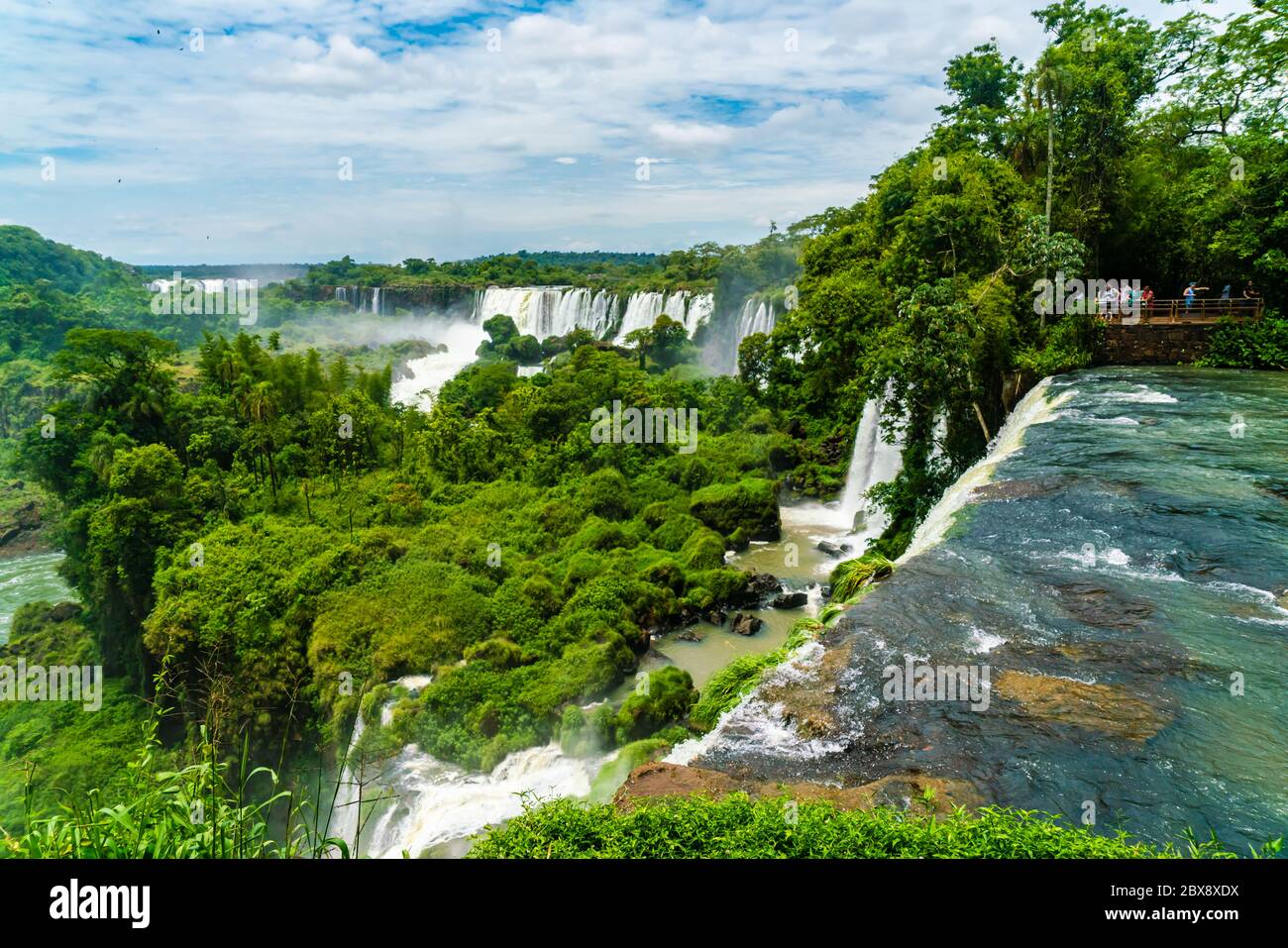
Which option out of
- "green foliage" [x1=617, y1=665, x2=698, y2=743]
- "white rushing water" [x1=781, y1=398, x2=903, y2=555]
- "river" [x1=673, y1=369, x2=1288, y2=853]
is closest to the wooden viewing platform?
"white rushing water" [x1=781, y1=398, x2=903, y2=555]

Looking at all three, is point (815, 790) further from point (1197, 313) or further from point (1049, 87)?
point (1049, 87)

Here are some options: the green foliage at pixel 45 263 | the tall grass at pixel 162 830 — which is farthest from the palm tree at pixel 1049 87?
the green foliage at pixel 45 263

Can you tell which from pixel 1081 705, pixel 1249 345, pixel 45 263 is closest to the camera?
pixel 1081 705

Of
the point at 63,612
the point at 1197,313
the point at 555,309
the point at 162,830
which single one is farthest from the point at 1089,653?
the point at 555,309

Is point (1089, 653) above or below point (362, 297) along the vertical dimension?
below

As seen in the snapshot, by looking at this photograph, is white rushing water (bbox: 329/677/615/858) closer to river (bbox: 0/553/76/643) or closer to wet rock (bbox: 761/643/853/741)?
wet rock (bbox: 761/643/853/741)
